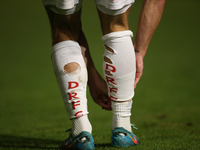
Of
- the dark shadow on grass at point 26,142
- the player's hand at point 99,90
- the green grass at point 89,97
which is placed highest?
the player's hand at point 99,90

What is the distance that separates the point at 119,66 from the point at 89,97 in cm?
160

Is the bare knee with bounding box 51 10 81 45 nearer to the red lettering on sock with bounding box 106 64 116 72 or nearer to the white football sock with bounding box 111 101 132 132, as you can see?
the red lettering on sock with bounding box 106 64 116 72

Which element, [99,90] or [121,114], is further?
[99,90]

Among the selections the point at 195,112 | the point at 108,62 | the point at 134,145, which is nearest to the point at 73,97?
the point at 108,62

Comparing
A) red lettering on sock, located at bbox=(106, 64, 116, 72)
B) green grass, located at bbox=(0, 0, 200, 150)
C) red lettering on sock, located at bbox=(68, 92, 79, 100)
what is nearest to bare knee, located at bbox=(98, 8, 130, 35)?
red lettering on sock, located at bbox=(106, 64, 116, 72)

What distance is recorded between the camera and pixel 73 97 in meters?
0.88

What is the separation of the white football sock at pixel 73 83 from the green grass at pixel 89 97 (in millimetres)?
132

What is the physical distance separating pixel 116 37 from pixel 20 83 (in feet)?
6.99

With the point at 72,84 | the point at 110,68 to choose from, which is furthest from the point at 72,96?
the point at 110,68

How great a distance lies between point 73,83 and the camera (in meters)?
0.88

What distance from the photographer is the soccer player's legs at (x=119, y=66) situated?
879mm

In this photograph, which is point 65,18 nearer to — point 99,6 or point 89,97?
point 99,6

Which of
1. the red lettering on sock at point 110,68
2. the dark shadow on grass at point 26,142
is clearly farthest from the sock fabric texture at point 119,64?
the dark shadow on grass at point 26,142

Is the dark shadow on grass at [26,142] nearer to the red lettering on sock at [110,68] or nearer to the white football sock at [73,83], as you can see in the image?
the white football sock at [73,83]
